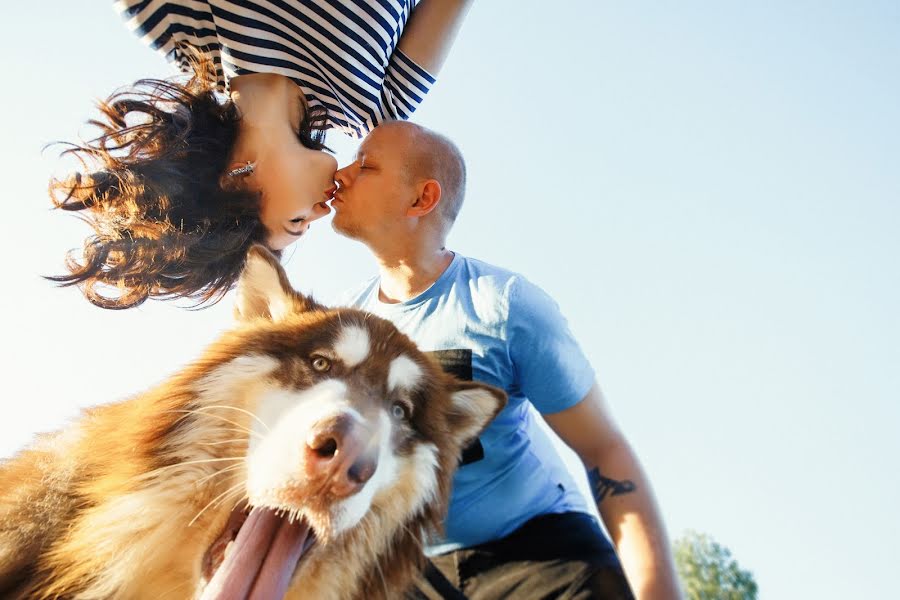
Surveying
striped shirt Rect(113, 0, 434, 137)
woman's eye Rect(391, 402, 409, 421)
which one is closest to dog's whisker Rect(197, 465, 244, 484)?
woman's eye Rect(391, 402, 409, 421)

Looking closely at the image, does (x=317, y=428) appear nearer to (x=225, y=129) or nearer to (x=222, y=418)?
(x=222, y=418)

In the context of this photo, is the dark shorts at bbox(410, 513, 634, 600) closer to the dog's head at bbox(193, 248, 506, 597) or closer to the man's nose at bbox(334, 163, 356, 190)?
the dog's head at bbox(193, 248, 506, 597)

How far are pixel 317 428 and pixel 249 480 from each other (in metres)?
0.36

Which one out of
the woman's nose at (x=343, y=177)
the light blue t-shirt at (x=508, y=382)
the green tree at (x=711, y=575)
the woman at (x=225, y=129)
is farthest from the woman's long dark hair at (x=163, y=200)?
the green tree at (x=711, y=575)

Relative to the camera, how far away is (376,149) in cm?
385

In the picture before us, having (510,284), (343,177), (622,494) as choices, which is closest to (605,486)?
(622,494)

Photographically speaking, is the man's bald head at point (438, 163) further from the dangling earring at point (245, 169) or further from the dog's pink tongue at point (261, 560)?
the dog's pink tongue at point (261, 560)

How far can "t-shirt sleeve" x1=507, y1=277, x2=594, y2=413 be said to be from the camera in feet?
10.00

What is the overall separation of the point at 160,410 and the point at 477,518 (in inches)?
67.3

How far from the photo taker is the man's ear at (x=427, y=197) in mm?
3879

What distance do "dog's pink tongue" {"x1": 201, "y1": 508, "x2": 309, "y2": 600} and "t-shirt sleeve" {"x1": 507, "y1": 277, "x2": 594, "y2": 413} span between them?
155 centimetres

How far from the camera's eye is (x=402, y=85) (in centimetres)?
372

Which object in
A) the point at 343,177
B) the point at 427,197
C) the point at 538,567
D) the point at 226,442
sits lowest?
the point at 538,567

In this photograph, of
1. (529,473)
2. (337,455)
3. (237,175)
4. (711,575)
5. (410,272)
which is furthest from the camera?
(711,575)
